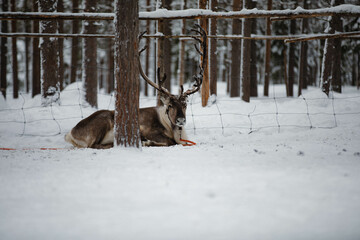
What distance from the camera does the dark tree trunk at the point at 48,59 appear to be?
791cm

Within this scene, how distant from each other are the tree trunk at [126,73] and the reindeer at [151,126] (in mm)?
1073

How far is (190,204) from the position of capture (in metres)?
1.93

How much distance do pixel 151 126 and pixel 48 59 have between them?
476 centimetres

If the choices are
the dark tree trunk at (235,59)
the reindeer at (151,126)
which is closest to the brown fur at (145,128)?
the reindeer at (151,126)

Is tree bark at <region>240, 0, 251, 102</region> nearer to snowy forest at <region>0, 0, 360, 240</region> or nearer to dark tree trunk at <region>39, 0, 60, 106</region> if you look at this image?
snowy forest at <region>0, 0, 360, 240</region>

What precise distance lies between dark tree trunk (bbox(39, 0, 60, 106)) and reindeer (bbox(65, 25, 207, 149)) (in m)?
3.78

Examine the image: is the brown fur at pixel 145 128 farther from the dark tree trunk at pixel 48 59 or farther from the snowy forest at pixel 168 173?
the dark tree trunk at pixel 48 59

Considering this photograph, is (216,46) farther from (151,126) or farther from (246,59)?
(151,126)

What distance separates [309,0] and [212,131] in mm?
15126

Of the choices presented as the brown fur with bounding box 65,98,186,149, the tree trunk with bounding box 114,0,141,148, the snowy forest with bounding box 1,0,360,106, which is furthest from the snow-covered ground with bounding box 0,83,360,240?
the snowy forest with bounding box 1,0,360,106

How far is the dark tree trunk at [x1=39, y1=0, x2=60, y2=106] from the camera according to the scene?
791 cm

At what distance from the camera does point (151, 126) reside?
17.2 ft

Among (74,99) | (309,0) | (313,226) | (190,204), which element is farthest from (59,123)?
(309,0)

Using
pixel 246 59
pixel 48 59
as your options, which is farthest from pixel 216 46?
pixel 48 59
